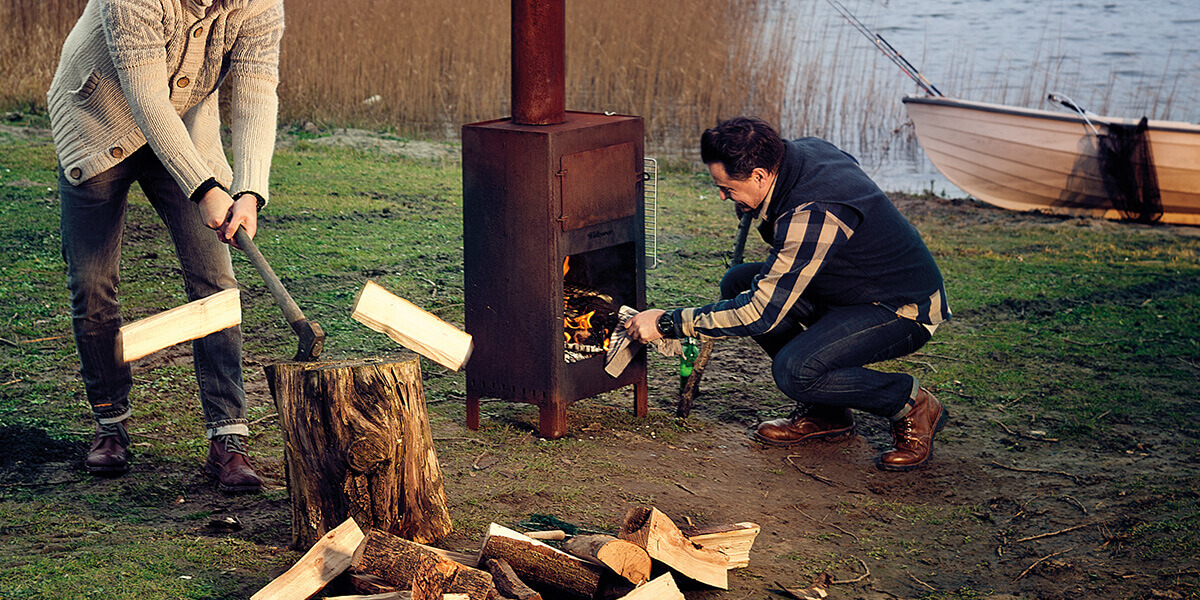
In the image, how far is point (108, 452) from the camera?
3.53 metres

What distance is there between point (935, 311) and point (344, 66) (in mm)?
8155

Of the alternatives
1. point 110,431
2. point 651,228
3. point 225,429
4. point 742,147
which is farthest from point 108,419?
point 651,228

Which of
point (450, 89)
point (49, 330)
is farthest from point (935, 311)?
point (450, 89)

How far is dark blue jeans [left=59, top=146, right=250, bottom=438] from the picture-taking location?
326cm

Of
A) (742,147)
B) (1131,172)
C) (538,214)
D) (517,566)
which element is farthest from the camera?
(1131,172)

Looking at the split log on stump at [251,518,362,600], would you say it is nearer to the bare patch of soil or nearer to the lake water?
the bare patch of soil

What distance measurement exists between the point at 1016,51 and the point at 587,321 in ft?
54.6

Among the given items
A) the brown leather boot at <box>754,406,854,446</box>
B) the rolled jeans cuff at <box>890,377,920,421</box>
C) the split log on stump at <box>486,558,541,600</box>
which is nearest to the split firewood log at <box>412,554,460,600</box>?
the split log on stump at <box>486,558,541,600</box>

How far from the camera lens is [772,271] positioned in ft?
12.2

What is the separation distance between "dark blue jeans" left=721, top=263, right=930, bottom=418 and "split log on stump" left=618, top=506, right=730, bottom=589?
114cm

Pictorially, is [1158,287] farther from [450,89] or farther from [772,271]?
[450,89]

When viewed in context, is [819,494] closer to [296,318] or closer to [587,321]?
[587,321]

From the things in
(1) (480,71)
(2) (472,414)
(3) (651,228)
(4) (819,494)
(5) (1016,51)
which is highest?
(5) (1016,51)

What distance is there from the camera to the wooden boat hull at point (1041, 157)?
8.38m
